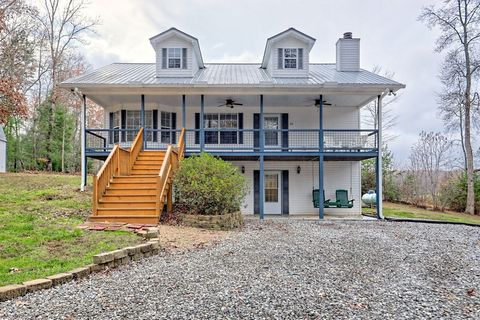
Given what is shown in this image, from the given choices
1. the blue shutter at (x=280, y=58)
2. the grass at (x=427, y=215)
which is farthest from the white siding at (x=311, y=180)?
the blue shutter at (x=280, y=58)

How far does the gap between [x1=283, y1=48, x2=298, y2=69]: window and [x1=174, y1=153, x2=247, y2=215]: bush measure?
6.73m

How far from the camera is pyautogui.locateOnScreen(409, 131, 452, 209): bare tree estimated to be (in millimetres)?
19359

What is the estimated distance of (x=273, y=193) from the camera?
14039mm

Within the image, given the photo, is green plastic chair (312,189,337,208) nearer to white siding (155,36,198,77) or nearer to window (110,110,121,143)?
white siding (155,36,198,77)

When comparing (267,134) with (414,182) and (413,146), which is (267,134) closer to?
(414,182)

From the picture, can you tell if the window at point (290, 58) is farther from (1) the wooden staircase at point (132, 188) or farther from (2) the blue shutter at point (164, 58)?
(1) the wooden staircase at point (132, 188)

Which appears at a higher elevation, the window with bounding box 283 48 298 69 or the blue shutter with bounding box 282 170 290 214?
the window with bounding box 283 48 298 69

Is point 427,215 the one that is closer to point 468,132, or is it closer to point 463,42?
point 468,132

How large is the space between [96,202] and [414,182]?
18132 millimetres

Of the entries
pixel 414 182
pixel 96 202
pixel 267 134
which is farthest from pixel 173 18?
pixel 414 182

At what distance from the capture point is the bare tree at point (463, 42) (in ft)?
Result: 58.8

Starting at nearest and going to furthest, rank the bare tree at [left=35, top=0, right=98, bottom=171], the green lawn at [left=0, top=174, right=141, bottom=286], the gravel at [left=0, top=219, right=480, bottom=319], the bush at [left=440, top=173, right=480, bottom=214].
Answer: the gravel at [left=0, top=219, right=480, bottom=319], the green lawn at [left=0, top=174, right=141, bottom=286], the bush at [left=440, top=173, right=480, bottom=214], the bare tree at [left=35, top=0, right=98, bottom=171]

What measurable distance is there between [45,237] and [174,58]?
9739mm

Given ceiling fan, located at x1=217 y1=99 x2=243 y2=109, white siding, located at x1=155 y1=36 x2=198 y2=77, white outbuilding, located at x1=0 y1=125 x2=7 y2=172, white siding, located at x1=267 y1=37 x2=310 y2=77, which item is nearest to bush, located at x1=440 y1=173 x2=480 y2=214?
white siding, located at x1=267 y1=37 x2=310 y2=77
